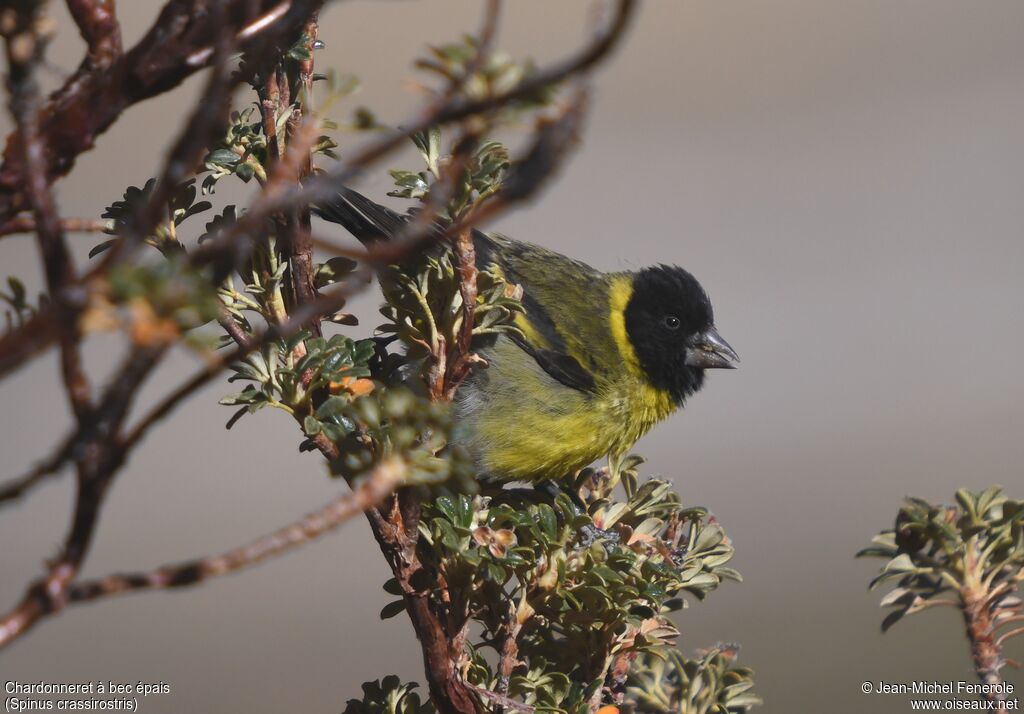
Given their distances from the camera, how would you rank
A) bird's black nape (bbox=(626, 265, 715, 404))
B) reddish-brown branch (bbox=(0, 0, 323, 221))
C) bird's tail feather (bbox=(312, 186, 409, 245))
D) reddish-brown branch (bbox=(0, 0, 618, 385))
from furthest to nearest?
bird's black nape (bbox=(626, 265, 715, 404))
bird's tail feather (bbox=(312, 186, 409, 245))
reddish-brown branch (bbox=(0, 0, 323, 221))
reddish-brown branch (bbox=(0, 0, 618, 385))

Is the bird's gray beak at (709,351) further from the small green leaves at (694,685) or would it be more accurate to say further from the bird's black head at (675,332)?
the small green leaves at (694,685)

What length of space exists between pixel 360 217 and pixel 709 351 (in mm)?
1246

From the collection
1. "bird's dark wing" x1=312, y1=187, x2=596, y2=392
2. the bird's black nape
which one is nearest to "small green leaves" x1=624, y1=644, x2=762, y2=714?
"bird's dark wing" x1=312, y1=187, x2=596, y2=392

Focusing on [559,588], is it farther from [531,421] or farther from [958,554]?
[531,421]

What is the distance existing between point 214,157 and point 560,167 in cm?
95

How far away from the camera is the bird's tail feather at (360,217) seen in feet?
7.31

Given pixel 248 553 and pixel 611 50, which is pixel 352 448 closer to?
pixel 248 553

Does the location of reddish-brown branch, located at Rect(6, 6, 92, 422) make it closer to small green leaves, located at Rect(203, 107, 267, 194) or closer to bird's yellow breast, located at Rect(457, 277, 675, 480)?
small green leaves, located at Rect(203, 107, 267, 194)

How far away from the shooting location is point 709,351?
3076 mm

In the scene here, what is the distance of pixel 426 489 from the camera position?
1108mm

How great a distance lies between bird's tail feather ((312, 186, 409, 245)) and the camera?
7.31ft

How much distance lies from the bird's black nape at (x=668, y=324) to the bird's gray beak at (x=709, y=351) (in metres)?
0.02

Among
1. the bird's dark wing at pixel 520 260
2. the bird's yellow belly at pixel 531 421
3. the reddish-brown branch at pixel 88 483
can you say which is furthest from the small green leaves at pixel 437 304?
the reddish-brown branch at pixel 88 483

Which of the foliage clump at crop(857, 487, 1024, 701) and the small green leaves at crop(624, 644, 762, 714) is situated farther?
the small green leaves at crop(624, 644, 762, 714)
